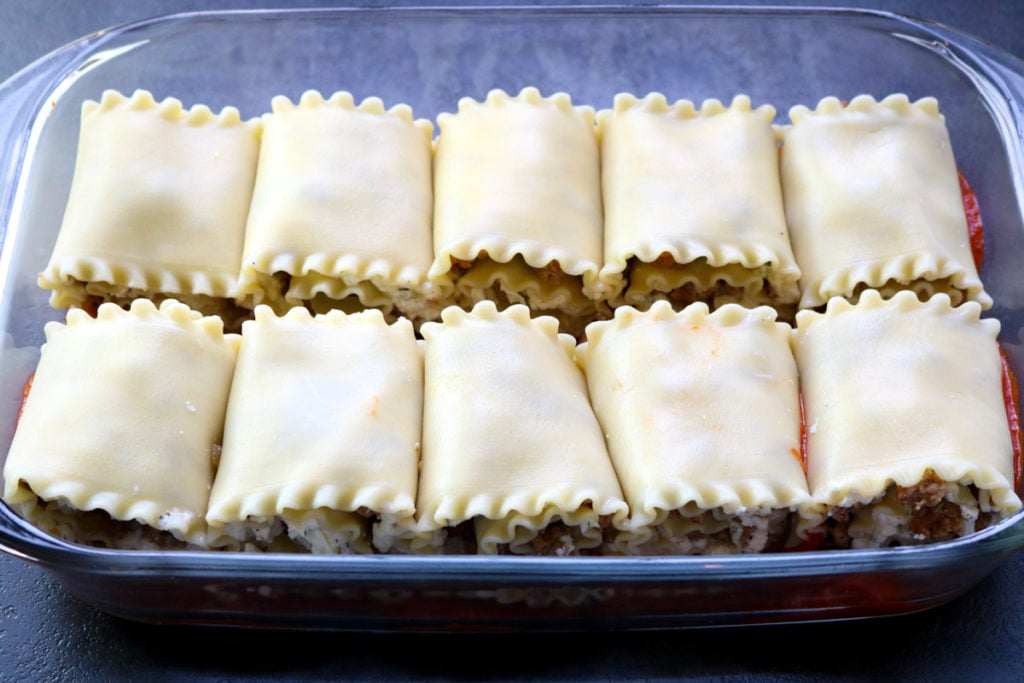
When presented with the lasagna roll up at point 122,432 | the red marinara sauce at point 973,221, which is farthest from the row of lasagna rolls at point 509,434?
Result: the red marinara sauce at point 973,221

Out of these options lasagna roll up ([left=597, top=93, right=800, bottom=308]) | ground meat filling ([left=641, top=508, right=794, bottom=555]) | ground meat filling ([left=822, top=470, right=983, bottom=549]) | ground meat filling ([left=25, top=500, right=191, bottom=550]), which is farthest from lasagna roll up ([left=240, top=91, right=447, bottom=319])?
ground meat filling ([left=822, top=470, right=983, bottom=549])

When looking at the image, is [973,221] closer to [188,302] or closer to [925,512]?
[925,512]

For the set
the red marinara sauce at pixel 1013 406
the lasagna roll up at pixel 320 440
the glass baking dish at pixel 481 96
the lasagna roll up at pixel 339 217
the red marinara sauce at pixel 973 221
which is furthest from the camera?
the red marinara sauce at pixel 973 221

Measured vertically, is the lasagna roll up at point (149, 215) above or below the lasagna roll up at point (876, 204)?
below

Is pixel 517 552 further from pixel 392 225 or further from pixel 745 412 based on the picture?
pixel 392 225

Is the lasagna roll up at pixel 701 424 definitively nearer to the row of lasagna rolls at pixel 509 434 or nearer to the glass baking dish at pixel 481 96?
the row of lasagna rolls at pixel 509 434

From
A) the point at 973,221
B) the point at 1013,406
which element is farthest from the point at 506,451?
the point at 973,221

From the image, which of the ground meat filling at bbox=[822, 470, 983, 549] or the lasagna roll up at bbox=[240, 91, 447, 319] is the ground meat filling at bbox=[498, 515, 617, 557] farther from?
the lasagna roll up at bbox=[240, 91, 447, 319]
